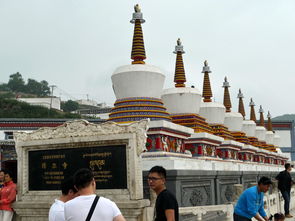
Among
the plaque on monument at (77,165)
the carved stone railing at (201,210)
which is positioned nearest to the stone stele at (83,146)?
the plaque on monument at (77,165)

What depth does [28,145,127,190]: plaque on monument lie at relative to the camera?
9.12m

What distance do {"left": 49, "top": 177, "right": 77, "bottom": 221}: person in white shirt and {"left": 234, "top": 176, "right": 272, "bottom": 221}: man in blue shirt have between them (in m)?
3.15

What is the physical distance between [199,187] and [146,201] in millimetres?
2600

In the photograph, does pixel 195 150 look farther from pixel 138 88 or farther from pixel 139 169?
pixel 139 169

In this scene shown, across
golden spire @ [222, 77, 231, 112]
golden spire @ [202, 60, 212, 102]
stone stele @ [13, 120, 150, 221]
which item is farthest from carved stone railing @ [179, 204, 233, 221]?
golden spire @ [222, 77, 231, 112]

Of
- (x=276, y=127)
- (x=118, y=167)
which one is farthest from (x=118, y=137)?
(x=276, y=127)

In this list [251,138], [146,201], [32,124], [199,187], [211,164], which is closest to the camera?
[146,201]

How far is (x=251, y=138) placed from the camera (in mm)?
29062

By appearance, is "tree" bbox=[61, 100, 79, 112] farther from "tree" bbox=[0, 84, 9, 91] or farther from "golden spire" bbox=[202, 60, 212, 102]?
"golden spire" bbox=[202, 60, 212, 102]

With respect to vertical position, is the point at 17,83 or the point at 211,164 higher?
the point at 17,83

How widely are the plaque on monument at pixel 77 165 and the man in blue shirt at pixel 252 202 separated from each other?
293 centimetres

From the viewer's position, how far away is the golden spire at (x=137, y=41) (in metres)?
14.7

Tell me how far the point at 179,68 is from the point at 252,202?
12.0 m

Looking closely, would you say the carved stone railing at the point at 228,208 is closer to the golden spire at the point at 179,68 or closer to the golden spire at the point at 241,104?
the golden spire at the point at 179,68
